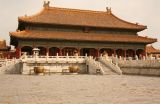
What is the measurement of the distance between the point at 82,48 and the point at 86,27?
337cm

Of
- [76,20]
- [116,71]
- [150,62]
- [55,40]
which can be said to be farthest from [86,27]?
[150,62]

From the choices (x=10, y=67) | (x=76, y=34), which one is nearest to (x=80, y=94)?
(x=10, y=67)

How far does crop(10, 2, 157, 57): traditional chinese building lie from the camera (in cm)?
3950

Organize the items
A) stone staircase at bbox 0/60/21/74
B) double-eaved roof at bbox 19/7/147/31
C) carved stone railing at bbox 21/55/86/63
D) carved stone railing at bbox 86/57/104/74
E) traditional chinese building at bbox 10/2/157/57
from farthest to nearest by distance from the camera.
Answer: double-eaved roof at bbox 19/7/147/31 < traditional chinese building at bbox 10/2/157/57 < carved stone railing at bbox 21/55/86/63 < stone staircase at bbox 0/60/21/74 < carved stone railing at bbox 86/57/104/74

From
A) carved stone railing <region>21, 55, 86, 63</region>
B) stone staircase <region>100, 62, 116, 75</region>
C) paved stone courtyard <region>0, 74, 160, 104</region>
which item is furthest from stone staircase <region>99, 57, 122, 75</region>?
paved stone courtyard <region>0, 74, 160, 104</region>

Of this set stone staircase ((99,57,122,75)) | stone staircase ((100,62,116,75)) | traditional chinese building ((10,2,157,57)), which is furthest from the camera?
traditional chinese building ((10,2,157,57))

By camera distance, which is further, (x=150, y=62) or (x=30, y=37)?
(x=30, y=37)

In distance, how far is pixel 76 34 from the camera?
139 feet

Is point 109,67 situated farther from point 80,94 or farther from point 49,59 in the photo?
point 80,94

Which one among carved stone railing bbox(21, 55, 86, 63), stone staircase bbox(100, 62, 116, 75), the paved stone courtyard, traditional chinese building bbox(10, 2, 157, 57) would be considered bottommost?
the paved stone courtyard

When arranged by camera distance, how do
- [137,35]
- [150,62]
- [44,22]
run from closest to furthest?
[150,62] < [44,22] < [137,35]

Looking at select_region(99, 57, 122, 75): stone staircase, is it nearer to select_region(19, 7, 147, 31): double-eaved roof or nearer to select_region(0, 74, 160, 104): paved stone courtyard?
select_region(19, 7, 147, 31): double-eaved roof

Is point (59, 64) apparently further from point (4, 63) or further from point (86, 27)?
point (86, 27)

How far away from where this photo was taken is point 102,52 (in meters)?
45.0
